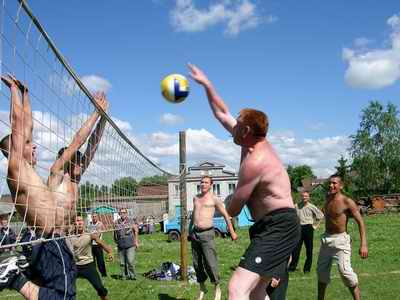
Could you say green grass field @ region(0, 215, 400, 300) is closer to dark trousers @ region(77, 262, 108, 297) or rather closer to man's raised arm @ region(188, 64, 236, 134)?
dark trousers @ region(77, 262, 108, 297)

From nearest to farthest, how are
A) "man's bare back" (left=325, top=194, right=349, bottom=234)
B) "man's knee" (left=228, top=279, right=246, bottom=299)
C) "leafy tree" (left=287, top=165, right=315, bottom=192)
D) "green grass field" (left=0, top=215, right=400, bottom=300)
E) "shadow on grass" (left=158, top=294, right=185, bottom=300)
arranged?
"man's knee" (left=228, top=279, right=246, bottom=299) → "man's bare back" (left=325, top=194, right=349, bottom=234) → "green grass field" (left=0, top=215, right=400, bottom=300) → "shadow on grass" (left=158, top=294, right=185, bottom=300) → "leafy tree" (left=287, top=165, right=315, bottom=192)

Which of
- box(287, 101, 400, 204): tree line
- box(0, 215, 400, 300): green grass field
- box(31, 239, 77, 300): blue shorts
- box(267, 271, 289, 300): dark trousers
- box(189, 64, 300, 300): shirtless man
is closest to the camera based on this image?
box(189, 64, 300, 300): shirtless man

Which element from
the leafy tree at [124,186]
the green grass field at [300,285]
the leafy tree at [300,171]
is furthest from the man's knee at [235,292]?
the leafy tree at [300,171]

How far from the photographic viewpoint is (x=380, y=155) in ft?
225

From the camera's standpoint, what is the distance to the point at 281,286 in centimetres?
563

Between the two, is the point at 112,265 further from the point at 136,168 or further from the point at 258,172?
the point at 258,172

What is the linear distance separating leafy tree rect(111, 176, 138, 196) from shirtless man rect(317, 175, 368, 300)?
3436mm

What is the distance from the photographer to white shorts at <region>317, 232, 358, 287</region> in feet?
24.0

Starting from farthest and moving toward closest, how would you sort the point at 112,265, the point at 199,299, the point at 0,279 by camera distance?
1. the point at 112,265
2. the point at 199,299
3. the point at 0,279

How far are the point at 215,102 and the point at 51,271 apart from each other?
2.20 meters

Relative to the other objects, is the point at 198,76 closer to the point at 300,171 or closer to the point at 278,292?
the point at 278,292

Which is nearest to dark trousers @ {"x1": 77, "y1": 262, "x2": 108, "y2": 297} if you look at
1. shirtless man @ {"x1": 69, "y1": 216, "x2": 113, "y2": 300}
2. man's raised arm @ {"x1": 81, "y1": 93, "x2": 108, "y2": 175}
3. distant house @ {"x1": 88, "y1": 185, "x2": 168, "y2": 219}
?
shirtless man @ {"x1": 69, "y1": 216, "x2": 113, "y2": 300}

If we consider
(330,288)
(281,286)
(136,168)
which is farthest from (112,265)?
(281,286)

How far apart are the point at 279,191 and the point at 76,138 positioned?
2.23m
